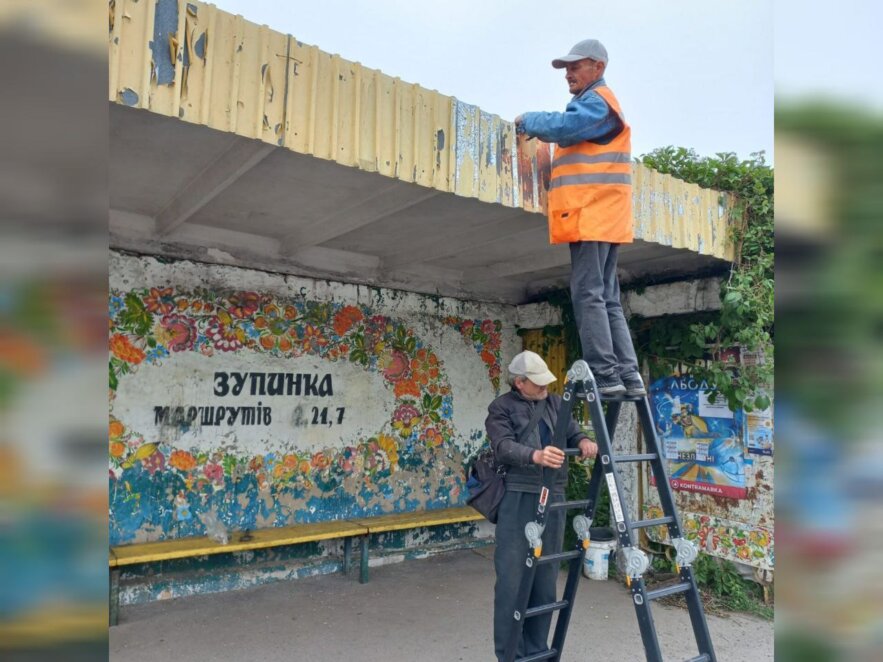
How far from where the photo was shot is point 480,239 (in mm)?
5066

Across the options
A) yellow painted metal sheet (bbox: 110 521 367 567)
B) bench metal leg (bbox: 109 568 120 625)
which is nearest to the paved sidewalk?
bench metal leg (bbox: 109 568 120 625)

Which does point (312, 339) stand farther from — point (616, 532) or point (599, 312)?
point (616, 532)

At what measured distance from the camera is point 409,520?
607cm

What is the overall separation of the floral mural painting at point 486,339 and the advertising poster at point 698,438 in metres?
1.96

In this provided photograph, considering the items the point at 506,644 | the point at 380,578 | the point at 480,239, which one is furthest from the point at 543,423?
the point at 380,578

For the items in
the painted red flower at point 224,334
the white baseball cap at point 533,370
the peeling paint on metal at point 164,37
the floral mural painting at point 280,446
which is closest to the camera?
the peeling paint on metal at point 164,37

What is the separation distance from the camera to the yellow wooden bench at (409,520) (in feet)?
18.6

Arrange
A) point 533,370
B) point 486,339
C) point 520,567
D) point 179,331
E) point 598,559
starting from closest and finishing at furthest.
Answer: point 520,567 < point 533,370 < point 179,331 < point 598,559 < point 486,339

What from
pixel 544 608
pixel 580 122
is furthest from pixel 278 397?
pixel 580 122

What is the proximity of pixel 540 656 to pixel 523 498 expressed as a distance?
0.82 metres

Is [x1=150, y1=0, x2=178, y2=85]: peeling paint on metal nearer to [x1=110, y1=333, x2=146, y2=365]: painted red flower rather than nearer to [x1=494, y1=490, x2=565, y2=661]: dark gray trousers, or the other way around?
[x1=494, y1=490, x2=565, y2=661]: dark gray trousers

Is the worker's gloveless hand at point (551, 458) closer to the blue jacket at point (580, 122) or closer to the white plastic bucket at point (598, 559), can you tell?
the blue jacket at point (580, 122)

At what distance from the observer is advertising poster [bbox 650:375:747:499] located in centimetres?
530

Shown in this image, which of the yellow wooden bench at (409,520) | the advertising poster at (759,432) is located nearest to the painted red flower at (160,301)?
the yellow wooden bench at (409,520)
